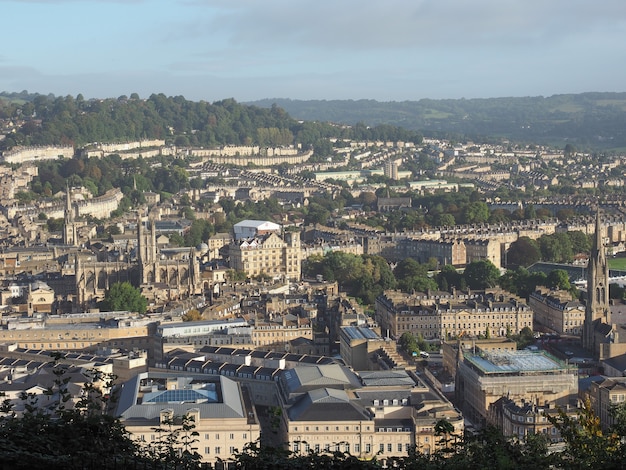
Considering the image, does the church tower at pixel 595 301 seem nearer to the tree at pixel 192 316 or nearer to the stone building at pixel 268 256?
the tree at pixel 192 316

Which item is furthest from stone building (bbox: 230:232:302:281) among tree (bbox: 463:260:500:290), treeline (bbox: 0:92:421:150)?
treeline (bbox: 0:92:421:150)

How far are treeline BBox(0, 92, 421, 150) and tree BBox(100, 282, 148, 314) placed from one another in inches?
1718

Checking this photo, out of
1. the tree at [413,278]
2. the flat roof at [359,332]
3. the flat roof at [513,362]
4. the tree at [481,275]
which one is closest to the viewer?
the flat roof at [513,362]

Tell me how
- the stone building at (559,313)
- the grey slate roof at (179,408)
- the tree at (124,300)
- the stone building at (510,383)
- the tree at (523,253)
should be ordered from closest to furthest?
the grey slate roof at (179,408)
the stone building at (510,383)
the stone building at (559,313)
the tree at (124,300)
the tree at (523,253)

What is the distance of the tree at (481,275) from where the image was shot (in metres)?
51.7

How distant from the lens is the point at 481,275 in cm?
5222

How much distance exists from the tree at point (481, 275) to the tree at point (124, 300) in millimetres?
14062

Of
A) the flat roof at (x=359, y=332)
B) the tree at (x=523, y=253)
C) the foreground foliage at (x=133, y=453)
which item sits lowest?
the tree at (x=523, y=253)

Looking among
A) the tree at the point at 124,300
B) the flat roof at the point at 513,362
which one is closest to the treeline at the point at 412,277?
the tree at the point at 124,300

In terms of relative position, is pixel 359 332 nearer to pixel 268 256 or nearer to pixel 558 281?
pixel 558 281

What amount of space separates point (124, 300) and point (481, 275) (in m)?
15.6

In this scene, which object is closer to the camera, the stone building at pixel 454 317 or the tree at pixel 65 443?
the tree at pixel 65 443

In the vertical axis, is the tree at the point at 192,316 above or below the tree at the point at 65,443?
below

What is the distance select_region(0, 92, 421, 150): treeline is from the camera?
93.6 metres
